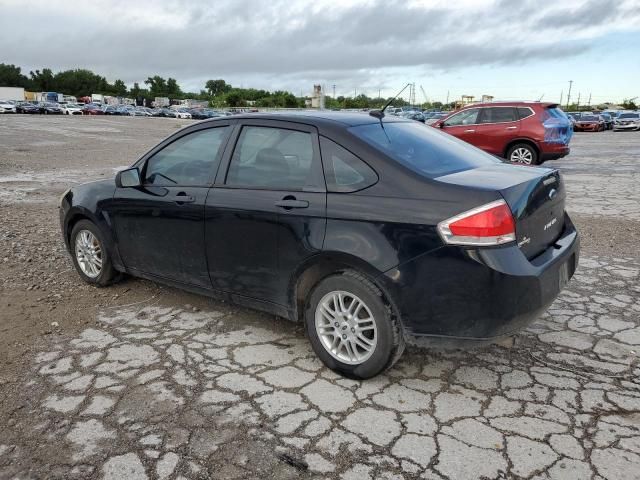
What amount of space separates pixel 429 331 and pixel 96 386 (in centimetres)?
202

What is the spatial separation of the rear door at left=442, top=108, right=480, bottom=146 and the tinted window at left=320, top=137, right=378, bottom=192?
10937 mm

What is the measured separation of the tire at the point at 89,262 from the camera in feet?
16.0

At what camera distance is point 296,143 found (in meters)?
3.63

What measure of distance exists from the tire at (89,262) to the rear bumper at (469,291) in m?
2.90

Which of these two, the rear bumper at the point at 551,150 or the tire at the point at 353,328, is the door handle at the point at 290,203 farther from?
the rear bumper at the point at 551,150

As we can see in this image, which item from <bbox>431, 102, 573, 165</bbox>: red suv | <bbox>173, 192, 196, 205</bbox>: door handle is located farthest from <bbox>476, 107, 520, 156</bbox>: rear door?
<bbox>173, 192, 196, 205</bbox>: door handle

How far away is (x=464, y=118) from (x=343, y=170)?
37.9 ft

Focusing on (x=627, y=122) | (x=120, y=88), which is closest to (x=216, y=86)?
(x=120, y=88)

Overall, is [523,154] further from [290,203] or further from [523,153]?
[290,203]

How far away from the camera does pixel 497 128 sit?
1330 centimetres

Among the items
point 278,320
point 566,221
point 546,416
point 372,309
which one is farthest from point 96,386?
point 566,221

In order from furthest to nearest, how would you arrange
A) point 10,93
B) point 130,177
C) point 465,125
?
point 10,93
point 465,125
point 130,177

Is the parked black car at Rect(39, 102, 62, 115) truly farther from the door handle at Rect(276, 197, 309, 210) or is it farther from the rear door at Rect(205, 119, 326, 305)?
the door handle at Rect(276, 197, 309, 210)

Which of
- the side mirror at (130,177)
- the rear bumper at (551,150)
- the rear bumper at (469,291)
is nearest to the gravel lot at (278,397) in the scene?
the rear bumper at (469,291)
